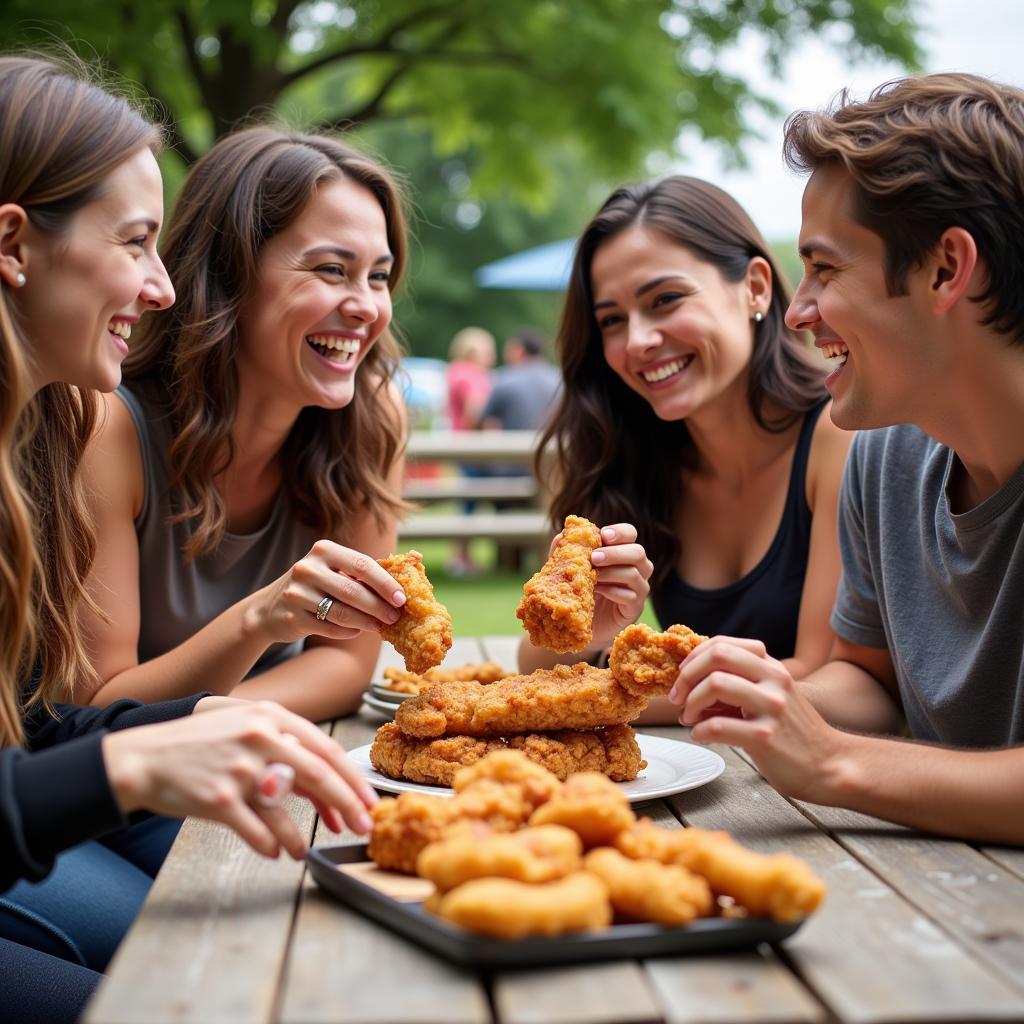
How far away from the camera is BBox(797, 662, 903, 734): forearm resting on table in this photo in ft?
8.92

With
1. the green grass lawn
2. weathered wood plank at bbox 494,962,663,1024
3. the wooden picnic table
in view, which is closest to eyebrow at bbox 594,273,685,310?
the wooden picnic table

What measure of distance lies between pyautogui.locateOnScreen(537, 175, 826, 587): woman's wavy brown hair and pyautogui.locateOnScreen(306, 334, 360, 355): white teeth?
2.34 feet

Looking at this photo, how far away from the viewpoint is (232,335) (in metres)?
3.25

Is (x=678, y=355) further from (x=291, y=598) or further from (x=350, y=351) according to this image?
(x=291, y=598)

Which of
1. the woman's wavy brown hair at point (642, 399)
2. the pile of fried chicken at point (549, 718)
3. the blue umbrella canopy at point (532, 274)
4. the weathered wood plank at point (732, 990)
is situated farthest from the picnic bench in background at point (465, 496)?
the weathered wood plank at point (732, 990)

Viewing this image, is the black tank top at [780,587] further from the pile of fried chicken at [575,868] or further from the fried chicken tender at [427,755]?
the pile of fried chicken at [575,868]

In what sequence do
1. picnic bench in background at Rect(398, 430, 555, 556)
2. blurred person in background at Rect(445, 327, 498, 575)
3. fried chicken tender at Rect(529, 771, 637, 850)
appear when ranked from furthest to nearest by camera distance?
blurred person in background at Rect(445, 327, 498, 575)
picnic bench in background at Rect(398, 430, 555, 556)
fried chicken tender at Rect(529, 771, 637, 850)

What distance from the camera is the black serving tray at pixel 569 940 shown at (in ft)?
4.57

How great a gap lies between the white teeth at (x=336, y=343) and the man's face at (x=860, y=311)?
1.25 m

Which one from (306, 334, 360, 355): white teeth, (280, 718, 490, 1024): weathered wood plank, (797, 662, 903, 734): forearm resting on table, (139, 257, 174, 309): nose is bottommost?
(797, 662, 903, 734): forearm resting on table

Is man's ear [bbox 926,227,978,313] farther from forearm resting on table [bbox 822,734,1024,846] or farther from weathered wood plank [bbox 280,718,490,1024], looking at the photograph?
weathered wood plank [bbox 280,718,490,1024]

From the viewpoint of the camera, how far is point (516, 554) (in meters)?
13.1

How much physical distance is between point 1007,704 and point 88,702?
196 centimetres

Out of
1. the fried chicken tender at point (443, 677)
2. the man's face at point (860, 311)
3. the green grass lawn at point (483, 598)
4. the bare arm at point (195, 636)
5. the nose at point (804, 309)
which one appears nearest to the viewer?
the man's face at point (860, 311)
